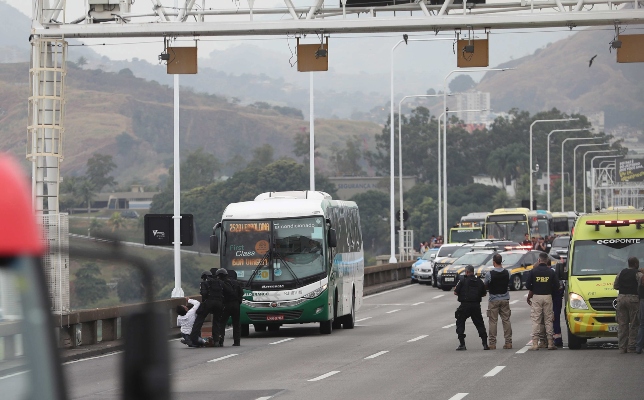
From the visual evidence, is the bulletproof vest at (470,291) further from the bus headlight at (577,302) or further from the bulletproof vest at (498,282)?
the bus headlight at (577,302)

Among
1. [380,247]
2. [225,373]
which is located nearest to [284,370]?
[225,373]

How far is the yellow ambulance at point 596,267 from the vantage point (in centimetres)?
2147

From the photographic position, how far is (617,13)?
25406 millimetres

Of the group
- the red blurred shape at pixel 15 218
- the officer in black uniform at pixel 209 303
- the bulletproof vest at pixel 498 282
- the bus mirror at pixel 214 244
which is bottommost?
the officer in black uniform at pixel 209 303

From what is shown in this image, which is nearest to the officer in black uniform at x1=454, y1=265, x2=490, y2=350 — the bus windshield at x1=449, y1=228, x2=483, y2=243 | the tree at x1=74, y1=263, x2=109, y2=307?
the tree at x1=74, y1=263, x2=109, y2=307

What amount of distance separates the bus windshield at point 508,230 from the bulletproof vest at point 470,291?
4258 cm

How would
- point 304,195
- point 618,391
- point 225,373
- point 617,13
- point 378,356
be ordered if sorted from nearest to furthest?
1. point 618,391
2. point 225,373
3. point 378,356
4. point 617,13
5. point 304,195

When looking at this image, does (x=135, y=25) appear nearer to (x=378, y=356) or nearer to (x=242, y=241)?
(x=242, y=241)

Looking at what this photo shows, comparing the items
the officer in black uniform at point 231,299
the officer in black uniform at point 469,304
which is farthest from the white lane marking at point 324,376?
the officer in black uniform at point 231,299

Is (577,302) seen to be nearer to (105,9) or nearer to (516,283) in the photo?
(105,9)

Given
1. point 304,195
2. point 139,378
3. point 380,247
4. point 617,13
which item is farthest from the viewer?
point 380,247

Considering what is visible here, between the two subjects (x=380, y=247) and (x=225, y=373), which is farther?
(x=380, y=247)

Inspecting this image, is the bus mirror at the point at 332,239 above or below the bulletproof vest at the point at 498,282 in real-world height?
above

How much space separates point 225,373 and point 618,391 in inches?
255
